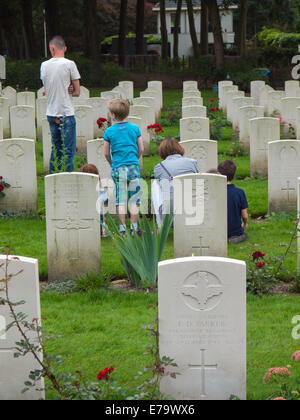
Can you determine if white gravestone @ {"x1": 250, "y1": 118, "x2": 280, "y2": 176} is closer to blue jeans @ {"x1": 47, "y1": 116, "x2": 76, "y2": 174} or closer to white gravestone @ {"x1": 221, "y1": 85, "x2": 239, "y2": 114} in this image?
blue jeans @ {"x1": 47, "y1": 116, "x2": 76, "y2": 174}

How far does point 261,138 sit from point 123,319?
21.2 feet

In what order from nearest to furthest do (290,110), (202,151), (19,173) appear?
(19,173) < (202,151) < (290,110)

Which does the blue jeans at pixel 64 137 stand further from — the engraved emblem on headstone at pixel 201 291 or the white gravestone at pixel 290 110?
the white gravestone at pixel 290 110

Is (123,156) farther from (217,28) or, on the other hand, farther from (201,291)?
(217,28)

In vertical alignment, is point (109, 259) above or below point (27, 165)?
below

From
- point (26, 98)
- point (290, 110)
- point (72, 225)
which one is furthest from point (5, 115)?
point (72, 225)

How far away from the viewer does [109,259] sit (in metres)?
8.92

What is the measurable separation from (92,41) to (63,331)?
26389mm

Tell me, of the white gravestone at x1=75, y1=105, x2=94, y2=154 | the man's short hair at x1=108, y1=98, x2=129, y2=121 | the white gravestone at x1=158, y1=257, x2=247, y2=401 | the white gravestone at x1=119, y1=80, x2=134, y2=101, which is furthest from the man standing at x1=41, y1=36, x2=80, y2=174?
the white gravestone at x1=119, y1=80, x2=134, y2=101

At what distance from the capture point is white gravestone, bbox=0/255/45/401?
18.4ft

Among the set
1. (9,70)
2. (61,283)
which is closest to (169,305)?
(61,283)

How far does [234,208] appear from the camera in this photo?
928cm
